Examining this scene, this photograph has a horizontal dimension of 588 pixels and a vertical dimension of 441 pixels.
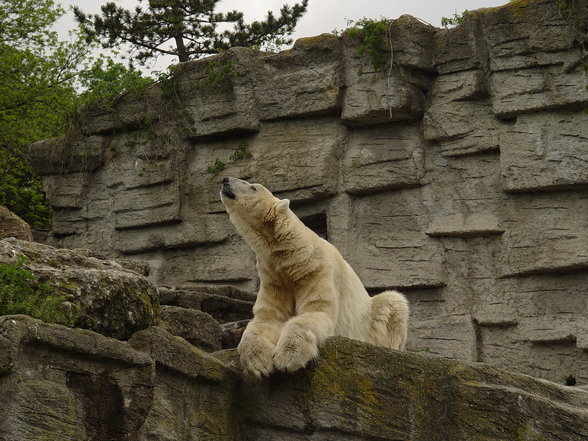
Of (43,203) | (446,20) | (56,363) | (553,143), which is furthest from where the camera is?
(43,203)

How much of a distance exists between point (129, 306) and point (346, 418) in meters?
1.61

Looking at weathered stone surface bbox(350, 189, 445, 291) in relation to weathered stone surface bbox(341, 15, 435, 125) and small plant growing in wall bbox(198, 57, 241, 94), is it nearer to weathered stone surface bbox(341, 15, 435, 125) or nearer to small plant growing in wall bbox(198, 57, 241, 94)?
weathered stone surface bbox(341, 15, 435, 125)

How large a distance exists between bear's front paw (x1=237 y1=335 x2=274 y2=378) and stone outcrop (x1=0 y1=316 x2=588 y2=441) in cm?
12

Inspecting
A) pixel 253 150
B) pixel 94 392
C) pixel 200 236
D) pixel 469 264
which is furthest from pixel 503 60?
pixel 94 392

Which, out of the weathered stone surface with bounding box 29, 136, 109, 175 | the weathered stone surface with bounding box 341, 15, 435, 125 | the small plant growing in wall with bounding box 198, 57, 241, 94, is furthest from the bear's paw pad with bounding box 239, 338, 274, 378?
the weathered stone surface with bounding box 29, 136, 109, 175

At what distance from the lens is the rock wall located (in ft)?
40.5

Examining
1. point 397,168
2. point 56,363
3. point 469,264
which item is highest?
point 397,168

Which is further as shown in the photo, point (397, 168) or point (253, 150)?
point (253, 150)

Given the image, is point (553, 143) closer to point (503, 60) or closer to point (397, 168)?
point (503, 60)

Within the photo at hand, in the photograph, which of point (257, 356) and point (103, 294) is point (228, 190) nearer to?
point (257, 356)

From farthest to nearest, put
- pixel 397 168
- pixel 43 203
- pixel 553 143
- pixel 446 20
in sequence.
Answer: pixel 43 203 < pixel 446 20 < pixel 397 168 < pixel 553 143

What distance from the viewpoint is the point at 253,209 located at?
25.0 feet

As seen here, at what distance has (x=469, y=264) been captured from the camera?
12977 millimetres

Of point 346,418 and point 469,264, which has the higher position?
point 469,264
